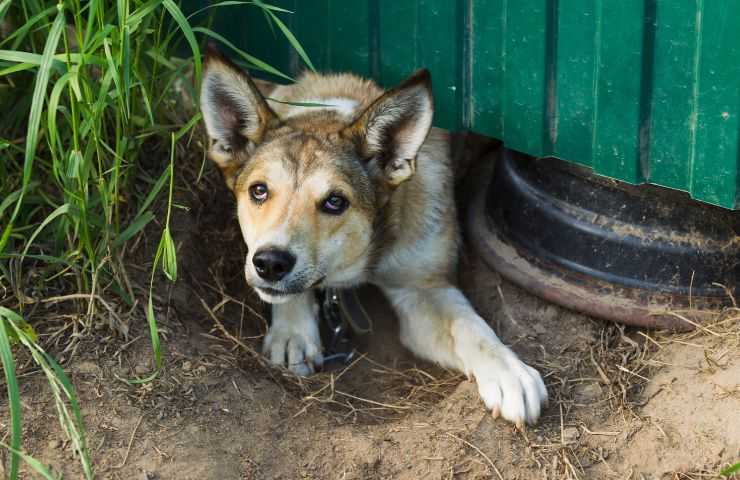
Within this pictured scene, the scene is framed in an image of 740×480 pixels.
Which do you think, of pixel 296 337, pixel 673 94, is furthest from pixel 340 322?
pixel 673 94

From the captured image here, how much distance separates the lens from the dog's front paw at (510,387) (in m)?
3.11

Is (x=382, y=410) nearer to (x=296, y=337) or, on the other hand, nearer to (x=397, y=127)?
(x=296, y=337)

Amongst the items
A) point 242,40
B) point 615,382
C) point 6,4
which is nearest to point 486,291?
point 615,382

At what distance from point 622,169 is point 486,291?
100 cm

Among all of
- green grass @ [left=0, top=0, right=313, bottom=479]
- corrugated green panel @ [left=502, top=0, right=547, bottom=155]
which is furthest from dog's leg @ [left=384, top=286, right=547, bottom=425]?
green grass @ [left=0, top=0, right=313, bottom=479]

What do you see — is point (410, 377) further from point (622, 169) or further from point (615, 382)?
point (622, 169)

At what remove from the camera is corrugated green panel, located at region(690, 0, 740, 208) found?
275 centimetres

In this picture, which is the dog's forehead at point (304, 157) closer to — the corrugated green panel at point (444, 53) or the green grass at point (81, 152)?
the green grass at point (81, 152)

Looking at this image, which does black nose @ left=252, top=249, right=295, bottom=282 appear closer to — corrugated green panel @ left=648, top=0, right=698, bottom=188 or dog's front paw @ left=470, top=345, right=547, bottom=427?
dog's front paw @ left=470, top=345, right=547, bottom=427

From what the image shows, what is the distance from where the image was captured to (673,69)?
2.93m

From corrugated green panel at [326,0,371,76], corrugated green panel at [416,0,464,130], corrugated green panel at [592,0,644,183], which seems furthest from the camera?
corrugated green panel at [326,0,371,76]

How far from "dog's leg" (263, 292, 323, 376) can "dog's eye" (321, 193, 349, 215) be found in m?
0.56

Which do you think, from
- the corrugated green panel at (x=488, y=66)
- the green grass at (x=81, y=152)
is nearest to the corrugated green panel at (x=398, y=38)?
the corrugated green panel at (x=488, y=66)

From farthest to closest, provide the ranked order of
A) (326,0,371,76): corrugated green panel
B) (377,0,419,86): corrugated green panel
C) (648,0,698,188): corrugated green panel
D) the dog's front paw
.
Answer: (326,0,371,76): corrugated green panel, (377,0,419,86): corrugated green panel, the dog's front paw, (648,0,698,188): corrugated green panel
